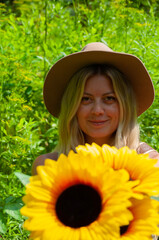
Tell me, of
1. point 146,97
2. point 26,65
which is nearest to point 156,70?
point 146,97

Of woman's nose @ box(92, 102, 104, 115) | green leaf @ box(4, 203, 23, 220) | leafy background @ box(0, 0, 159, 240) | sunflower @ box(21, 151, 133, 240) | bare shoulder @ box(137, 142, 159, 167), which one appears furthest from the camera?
leafy background @ box(0, 0, 159, 240)

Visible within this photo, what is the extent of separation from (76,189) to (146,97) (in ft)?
4.53

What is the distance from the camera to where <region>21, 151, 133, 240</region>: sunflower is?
675 mm

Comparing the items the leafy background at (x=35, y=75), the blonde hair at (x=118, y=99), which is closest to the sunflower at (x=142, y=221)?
the blonde hair at (x=118, y=99)

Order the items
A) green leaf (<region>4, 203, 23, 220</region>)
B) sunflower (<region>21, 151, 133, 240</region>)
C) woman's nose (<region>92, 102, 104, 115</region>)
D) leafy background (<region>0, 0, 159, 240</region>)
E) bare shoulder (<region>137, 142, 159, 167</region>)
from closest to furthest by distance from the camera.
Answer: sunflower (<region>21, 151, 133, 240</region>) < green leaf (<region>4, 203, 23, 220</region>) < woman's nose (<region>92, 102, 104, 115</region>) < bare shoulder (<region>137, 142, 159, 167</region>) < leafy background (<region>0, 0, 159, 240</region>)

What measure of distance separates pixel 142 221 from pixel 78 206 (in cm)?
13

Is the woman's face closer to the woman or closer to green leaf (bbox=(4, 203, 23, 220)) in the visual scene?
the woman

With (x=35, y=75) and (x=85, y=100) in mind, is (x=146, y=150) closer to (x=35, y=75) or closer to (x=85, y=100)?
(x=85, y=100)

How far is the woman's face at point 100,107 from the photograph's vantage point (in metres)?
1.79

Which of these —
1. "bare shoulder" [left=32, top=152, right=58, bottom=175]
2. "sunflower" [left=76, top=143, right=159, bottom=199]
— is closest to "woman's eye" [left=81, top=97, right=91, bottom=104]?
"bare shoulder" [left=32, top=152, right=58, bottom=175]

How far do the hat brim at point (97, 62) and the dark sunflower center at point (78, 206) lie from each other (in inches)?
44.2

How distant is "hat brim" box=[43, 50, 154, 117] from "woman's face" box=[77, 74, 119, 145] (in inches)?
4.3

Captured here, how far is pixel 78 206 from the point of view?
75 centimetres

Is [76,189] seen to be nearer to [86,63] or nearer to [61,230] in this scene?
[61,230]
